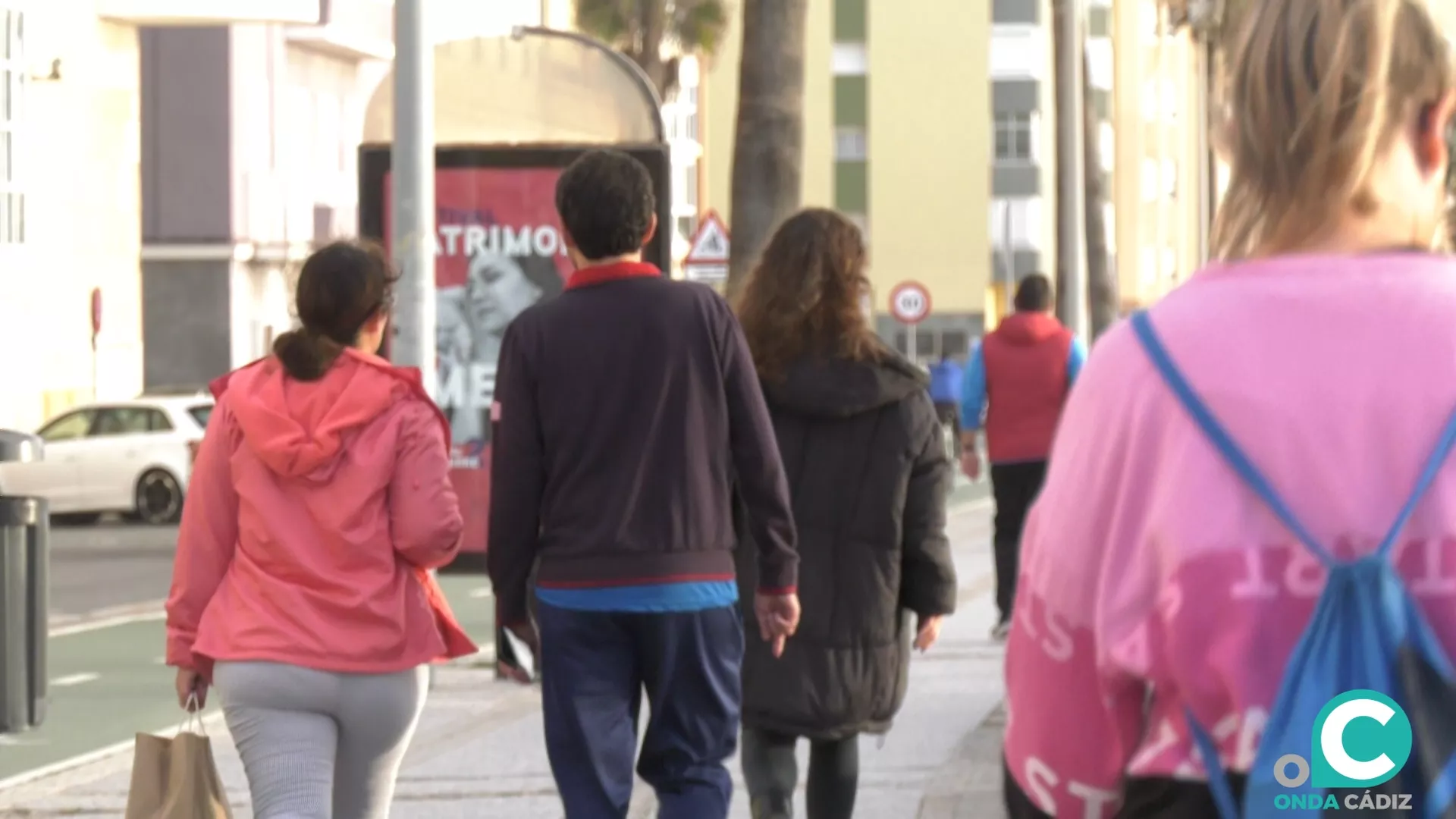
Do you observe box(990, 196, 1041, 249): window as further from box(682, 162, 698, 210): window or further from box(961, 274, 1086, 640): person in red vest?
box(961, 274, 1086, 640): person in red vest

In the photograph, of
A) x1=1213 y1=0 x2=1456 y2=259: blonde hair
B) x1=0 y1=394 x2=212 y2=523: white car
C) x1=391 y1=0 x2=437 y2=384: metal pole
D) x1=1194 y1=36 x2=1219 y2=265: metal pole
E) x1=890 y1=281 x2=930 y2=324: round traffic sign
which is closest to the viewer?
x1=1213 y1=0 x2=1456 y2=259: blonde hair

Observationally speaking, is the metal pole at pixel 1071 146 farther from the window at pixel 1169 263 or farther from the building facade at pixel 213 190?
the window at pixel 1169 263

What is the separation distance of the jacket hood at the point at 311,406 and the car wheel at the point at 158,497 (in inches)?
916

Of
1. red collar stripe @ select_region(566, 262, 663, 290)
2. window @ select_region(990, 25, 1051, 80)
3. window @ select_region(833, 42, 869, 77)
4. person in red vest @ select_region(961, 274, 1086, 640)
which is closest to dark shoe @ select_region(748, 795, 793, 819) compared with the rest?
red collar stripe @ select_region(566, 262, 663, 290)

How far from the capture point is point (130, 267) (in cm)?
4109

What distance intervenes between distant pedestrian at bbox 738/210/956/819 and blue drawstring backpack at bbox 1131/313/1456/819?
407cm

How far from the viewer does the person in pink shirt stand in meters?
2.22

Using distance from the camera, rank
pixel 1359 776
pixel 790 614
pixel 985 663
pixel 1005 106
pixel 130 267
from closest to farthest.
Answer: pixel 1359 776 < pixel 790 614 < pixel 985 663 < pixel 130 267 < pixel 1005 106

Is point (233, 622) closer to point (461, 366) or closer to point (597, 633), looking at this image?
point (597, 633)

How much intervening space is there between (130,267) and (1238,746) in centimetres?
3999

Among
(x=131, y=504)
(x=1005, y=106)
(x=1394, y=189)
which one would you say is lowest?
(x=131, y=504)

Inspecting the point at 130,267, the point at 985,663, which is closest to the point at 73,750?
the point at 985,663

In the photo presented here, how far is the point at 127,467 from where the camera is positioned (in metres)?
28.4

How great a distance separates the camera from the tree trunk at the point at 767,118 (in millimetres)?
16859
